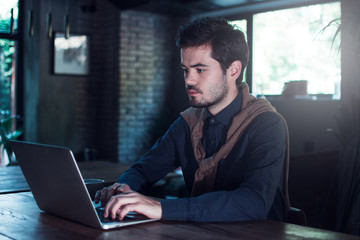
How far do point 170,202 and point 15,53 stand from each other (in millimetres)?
5102

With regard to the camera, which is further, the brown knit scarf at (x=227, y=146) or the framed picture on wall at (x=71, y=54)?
the framed picture on wall at (x=71, y=54)

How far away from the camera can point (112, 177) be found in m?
2.62

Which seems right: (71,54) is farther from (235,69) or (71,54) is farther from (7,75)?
(235,69)

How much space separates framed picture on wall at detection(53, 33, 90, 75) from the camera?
20.0 feet

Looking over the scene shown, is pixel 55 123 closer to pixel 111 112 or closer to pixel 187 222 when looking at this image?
pixel 111 112

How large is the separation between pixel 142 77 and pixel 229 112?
4.56 m

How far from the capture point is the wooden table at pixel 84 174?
2.29 metres

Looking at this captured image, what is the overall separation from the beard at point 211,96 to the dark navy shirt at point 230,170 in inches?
3.2

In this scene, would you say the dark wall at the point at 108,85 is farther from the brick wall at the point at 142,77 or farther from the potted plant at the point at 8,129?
the potted plant at the point at 8,129

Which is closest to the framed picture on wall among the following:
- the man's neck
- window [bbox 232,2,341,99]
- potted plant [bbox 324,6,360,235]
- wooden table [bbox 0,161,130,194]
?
window [bbox 232,2,341,99]

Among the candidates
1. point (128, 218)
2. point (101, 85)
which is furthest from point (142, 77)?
point (128, 218)

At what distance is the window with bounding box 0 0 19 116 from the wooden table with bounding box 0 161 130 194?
2898mm

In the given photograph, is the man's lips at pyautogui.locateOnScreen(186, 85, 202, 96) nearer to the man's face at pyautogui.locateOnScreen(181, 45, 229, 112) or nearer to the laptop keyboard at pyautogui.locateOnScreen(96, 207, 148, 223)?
the man's face at pyautogui.locateOnScreen(181, 45, 229, 112)

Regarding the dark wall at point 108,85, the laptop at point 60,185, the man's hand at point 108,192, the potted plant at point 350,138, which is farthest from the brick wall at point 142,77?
the laptop at point 60,185
